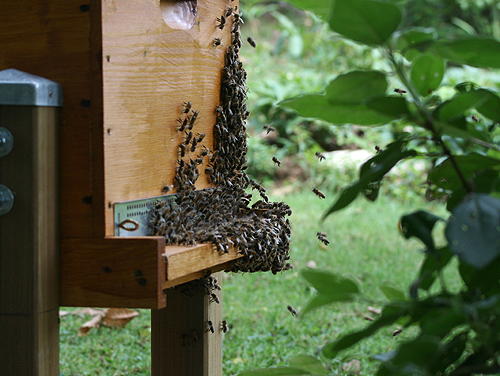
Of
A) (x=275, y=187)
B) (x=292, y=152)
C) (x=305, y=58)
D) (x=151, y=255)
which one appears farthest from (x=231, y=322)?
(x=305, y=58)

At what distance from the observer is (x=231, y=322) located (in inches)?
146

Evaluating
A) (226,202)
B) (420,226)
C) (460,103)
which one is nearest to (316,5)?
(460,103)

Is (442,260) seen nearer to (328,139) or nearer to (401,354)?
(401,354)

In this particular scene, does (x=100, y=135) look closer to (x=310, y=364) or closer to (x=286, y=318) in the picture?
(x=310, y=364)

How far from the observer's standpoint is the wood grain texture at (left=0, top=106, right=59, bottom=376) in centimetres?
136

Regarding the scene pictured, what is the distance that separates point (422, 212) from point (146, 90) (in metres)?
0.97

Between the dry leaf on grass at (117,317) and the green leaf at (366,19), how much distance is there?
3.26 metres

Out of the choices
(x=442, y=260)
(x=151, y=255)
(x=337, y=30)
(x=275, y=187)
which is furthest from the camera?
(x=275, y=187)

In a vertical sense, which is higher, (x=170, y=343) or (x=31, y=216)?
(x=31, y=216)

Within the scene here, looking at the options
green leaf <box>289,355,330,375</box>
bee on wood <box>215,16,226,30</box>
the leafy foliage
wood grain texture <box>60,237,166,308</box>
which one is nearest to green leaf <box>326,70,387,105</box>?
the leafy foliage

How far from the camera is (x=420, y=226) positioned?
34.9 inches

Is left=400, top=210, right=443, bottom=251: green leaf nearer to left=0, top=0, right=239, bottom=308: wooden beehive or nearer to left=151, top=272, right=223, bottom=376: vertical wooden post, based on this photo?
left=0, top=0, right=239, bottom=308: wooden beehive

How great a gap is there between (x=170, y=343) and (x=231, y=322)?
1687mm

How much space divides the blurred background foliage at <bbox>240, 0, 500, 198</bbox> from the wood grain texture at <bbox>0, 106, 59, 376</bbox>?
569 centimetres
